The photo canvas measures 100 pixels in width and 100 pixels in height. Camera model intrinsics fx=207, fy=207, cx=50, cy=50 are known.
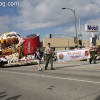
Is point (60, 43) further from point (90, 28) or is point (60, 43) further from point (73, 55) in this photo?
point (73, 55)

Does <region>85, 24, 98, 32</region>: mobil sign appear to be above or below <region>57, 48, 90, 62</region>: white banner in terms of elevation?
above

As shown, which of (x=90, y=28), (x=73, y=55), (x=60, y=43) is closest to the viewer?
(x=73, y=55)

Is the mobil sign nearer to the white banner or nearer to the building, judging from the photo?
the building

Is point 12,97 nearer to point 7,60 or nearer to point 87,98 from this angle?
point 87,98

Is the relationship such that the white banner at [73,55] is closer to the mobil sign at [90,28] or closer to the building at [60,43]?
the mobil sign at [90,28]

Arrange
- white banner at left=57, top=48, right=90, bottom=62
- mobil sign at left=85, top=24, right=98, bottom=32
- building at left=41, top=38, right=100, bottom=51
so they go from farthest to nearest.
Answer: building at left=41, top=38, right=100, bottom=51
mobil sign at left=85, top=24, right=98, bottom=32
white banner at left=57, top=48, right=90, bottom=62

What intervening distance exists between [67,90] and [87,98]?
1.17 metres

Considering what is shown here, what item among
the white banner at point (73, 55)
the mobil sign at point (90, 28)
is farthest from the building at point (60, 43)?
the white banner at point (73, 55)

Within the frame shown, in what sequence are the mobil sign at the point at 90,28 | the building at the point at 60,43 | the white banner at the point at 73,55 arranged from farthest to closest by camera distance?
the building at the point at 60,43
the mobil sign at the point at 90,28
the white banner at the point at 73,55

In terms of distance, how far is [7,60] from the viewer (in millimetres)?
19281

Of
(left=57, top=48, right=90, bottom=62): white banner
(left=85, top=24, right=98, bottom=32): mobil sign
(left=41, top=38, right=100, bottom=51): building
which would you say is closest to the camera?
(left=57, top=48, right=90, bottom=62): white banner

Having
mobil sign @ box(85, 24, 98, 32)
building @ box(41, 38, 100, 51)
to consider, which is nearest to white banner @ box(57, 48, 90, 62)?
mobil sign @ box(85, 24, 98, 32)

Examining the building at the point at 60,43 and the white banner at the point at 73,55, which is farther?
the building at the point at 60,43

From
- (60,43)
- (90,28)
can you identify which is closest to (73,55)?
(90,28)
